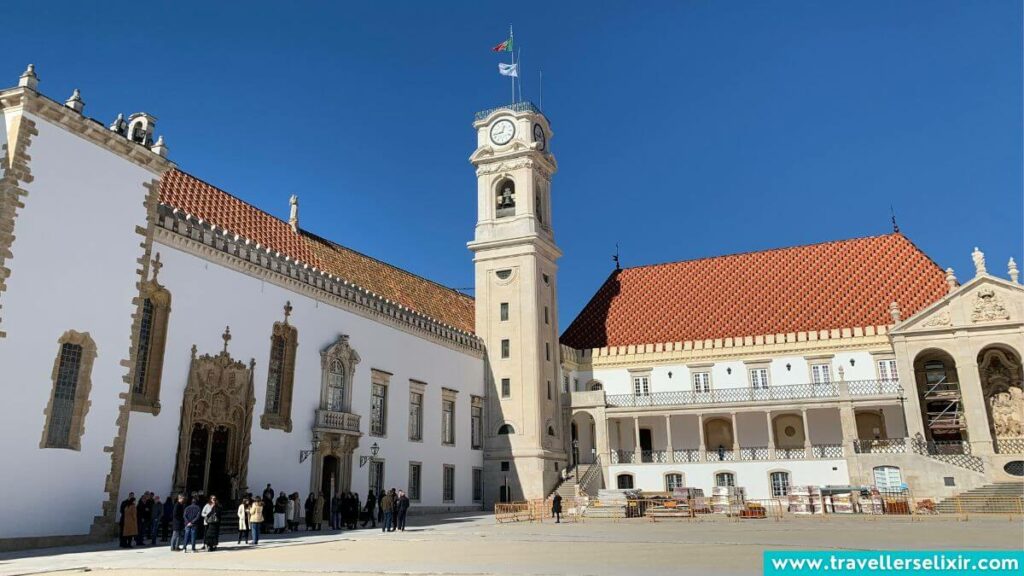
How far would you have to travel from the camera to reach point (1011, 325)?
1293 inches

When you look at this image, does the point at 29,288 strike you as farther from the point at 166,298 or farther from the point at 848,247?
the point at 848,247

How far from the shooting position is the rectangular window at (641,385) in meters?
41.1

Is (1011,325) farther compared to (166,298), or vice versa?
(1011,325)

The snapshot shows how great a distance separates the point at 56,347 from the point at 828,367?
32.8 m

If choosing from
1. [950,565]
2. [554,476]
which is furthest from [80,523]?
[554,476]

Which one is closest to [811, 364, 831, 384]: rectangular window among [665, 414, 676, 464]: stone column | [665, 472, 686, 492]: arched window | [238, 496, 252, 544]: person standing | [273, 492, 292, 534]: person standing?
[665, 414, 676, 464]: stone column

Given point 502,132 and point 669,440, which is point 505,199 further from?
point 669,440

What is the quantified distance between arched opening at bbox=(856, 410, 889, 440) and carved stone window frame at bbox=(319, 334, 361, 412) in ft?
78.9

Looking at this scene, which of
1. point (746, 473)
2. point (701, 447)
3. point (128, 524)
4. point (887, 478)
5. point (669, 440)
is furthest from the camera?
point (669, 440)

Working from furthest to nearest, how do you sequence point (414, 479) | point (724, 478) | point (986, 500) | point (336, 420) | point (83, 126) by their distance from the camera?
point (724, 478) → point (414, 479) → point (986, 500) → point (336, 420) → point (83, 126)

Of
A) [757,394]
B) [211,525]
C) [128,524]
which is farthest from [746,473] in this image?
[128,524]

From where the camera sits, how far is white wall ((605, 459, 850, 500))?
34.8 m

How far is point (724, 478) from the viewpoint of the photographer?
121ft

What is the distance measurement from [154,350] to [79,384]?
299 cm
